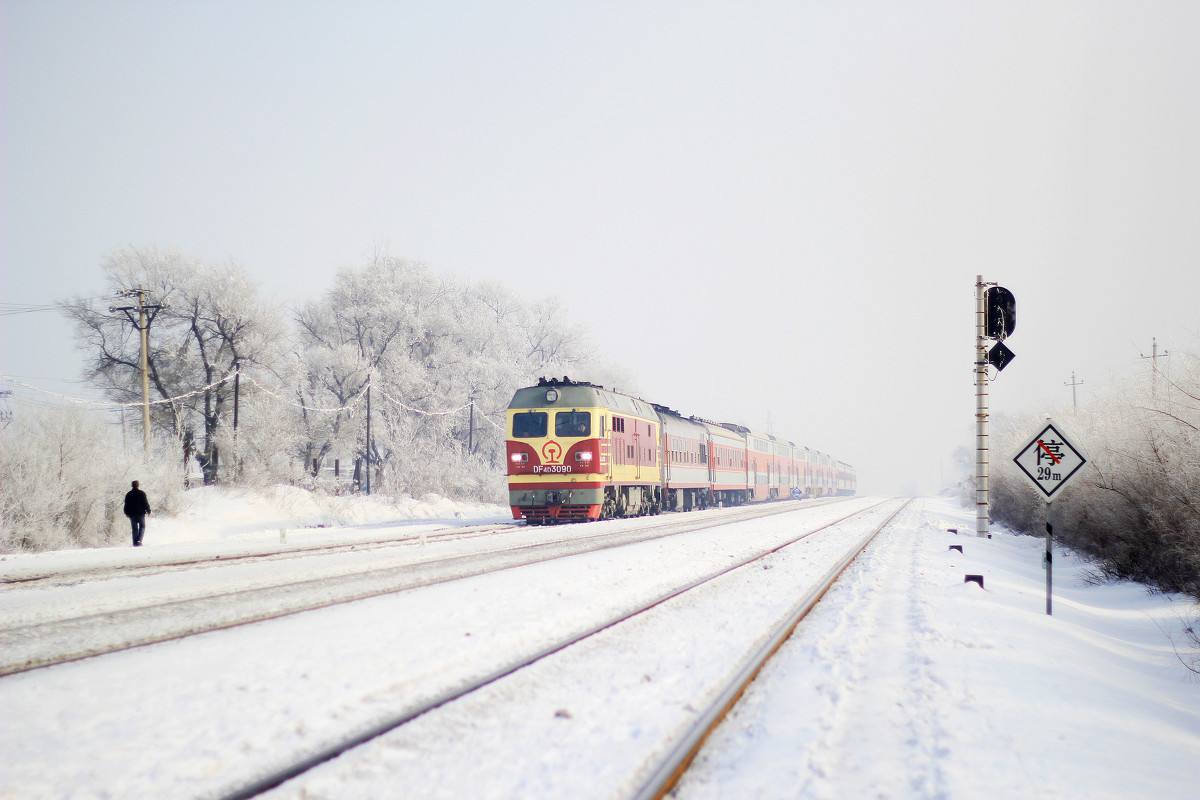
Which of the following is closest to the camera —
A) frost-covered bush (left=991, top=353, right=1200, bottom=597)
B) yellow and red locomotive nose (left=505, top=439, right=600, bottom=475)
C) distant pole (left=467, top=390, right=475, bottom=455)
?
frost-covered bush (left=991, top=353, right=1200, bottom=597)

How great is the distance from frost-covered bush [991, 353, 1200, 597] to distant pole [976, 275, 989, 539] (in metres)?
1.94

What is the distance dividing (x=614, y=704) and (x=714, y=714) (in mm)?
692

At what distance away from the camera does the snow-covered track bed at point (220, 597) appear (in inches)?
286

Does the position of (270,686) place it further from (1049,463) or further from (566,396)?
(566,396)

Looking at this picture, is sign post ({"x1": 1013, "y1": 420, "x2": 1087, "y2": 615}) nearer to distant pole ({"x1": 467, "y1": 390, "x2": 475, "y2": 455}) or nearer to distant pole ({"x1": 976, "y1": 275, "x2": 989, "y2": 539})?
distant pole ({"x1": 976, "y1": 275, "x2": 989, "y2": 539})

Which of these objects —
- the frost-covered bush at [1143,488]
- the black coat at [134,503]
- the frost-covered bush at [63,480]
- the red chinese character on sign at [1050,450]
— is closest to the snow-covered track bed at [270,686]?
the red chinese character on sign at [1050,450]

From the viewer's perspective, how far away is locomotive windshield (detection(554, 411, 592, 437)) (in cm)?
2369

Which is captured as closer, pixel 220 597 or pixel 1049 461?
pixel 220 597

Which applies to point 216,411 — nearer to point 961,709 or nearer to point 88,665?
point 88,665

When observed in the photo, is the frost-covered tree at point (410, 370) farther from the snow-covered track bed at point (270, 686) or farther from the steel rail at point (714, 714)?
the steel rail at point (714, 714)

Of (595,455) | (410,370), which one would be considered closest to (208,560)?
(595,455)

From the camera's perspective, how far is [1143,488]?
13.1 meters

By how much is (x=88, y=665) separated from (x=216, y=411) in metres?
37.0

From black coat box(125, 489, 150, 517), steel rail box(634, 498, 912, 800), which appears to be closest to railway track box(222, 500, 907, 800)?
steel rail box(634, 498, 912, 800)
